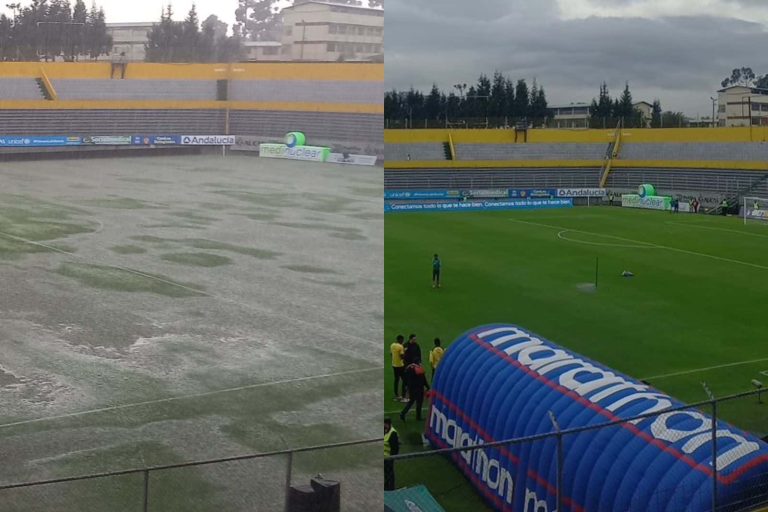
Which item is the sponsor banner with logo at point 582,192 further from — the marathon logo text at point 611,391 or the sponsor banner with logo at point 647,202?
the marathon logo text at point 611,391

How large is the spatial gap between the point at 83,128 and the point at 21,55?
0.42 meters

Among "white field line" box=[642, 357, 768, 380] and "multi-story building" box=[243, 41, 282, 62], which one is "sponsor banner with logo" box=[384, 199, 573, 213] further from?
"multi-story building" box=[243, 41, 282, 62]

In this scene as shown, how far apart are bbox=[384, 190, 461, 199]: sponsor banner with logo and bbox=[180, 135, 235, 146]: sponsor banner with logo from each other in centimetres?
2253

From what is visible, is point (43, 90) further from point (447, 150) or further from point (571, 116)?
point (571, 116)

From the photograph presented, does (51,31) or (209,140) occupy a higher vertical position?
(51,31)

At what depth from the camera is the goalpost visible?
71.6 ft

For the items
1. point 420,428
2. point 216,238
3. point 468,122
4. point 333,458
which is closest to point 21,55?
point 216,238

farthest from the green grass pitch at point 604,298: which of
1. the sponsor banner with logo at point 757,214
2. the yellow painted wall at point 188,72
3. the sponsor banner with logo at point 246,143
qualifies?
the yellow painted wall at point 188,72

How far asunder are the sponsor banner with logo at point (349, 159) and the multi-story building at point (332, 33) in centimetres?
48

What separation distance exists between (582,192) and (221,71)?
1013 inches

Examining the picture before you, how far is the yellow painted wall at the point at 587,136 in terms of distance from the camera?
2805cm

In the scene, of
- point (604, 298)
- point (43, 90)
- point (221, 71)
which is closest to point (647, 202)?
point (604, 298)

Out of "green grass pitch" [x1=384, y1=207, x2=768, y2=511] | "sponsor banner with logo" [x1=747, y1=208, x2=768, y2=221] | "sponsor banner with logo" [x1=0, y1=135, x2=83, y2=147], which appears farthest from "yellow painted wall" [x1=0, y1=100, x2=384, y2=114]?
"sponsor banner with logo" [x1=747, y1=208, x2=768, y2=221]

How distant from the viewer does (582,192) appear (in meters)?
28.0
